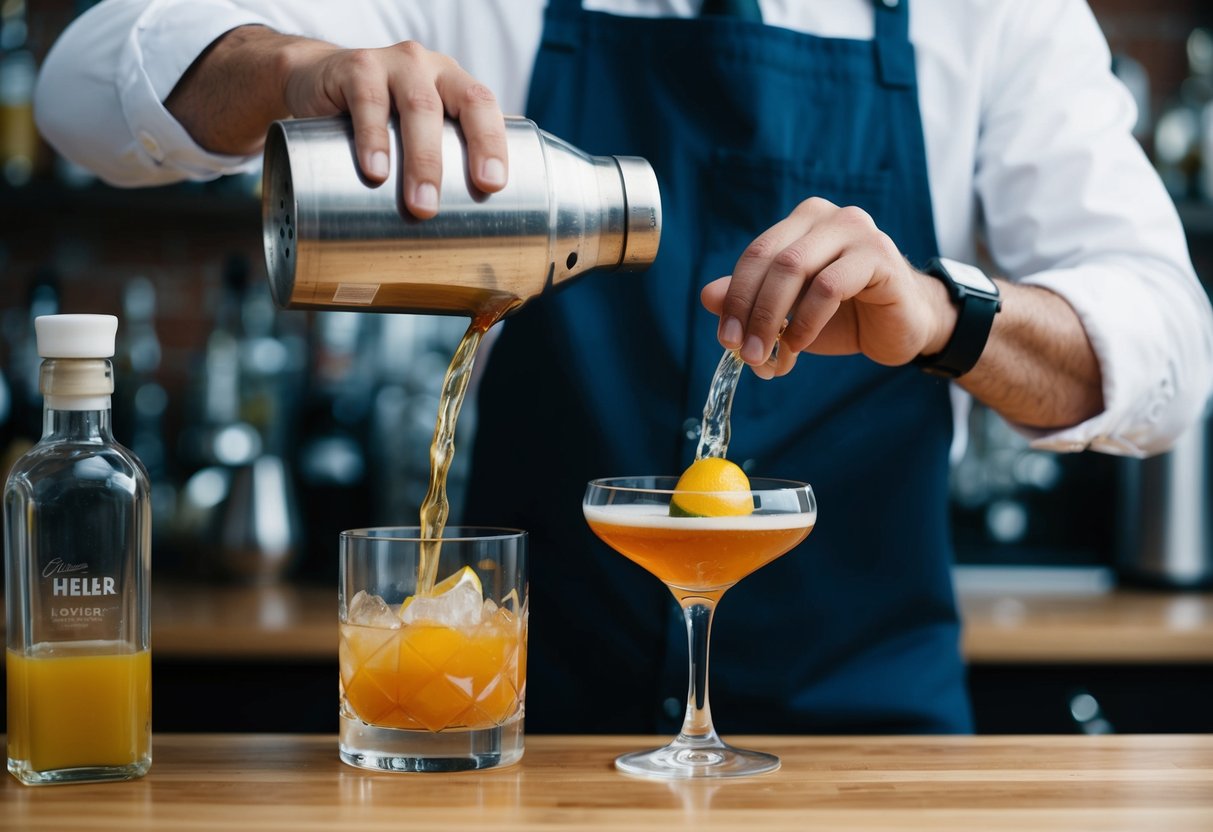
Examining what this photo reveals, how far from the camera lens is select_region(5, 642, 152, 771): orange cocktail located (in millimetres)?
956

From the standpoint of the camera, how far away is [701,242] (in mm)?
1524

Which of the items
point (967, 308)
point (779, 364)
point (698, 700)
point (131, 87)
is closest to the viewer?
point (698, 700)

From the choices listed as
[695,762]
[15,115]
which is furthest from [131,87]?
[15,115]

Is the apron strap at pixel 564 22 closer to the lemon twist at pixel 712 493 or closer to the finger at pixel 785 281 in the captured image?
the finger at pixel 785 281

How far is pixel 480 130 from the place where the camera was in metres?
0.97

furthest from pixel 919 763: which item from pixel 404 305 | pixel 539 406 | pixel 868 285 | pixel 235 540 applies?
pixel 235 540

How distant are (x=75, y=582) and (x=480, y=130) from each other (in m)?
0.44

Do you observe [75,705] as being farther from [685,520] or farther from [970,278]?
[970,278]

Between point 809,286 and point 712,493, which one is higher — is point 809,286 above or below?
above

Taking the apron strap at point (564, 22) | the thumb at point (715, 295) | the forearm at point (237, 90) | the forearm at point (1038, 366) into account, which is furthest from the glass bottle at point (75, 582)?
the forearm at point (1038, 366)

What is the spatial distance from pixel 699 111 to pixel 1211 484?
1569 millimetres

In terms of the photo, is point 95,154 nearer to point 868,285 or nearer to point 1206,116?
point 868,285

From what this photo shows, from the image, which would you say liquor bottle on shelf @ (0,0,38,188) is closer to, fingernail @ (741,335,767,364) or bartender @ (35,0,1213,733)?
bartender @ (35,0,1213,733)

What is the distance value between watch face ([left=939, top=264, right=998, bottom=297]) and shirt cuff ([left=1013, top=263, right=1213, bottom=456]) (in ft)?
0.47
